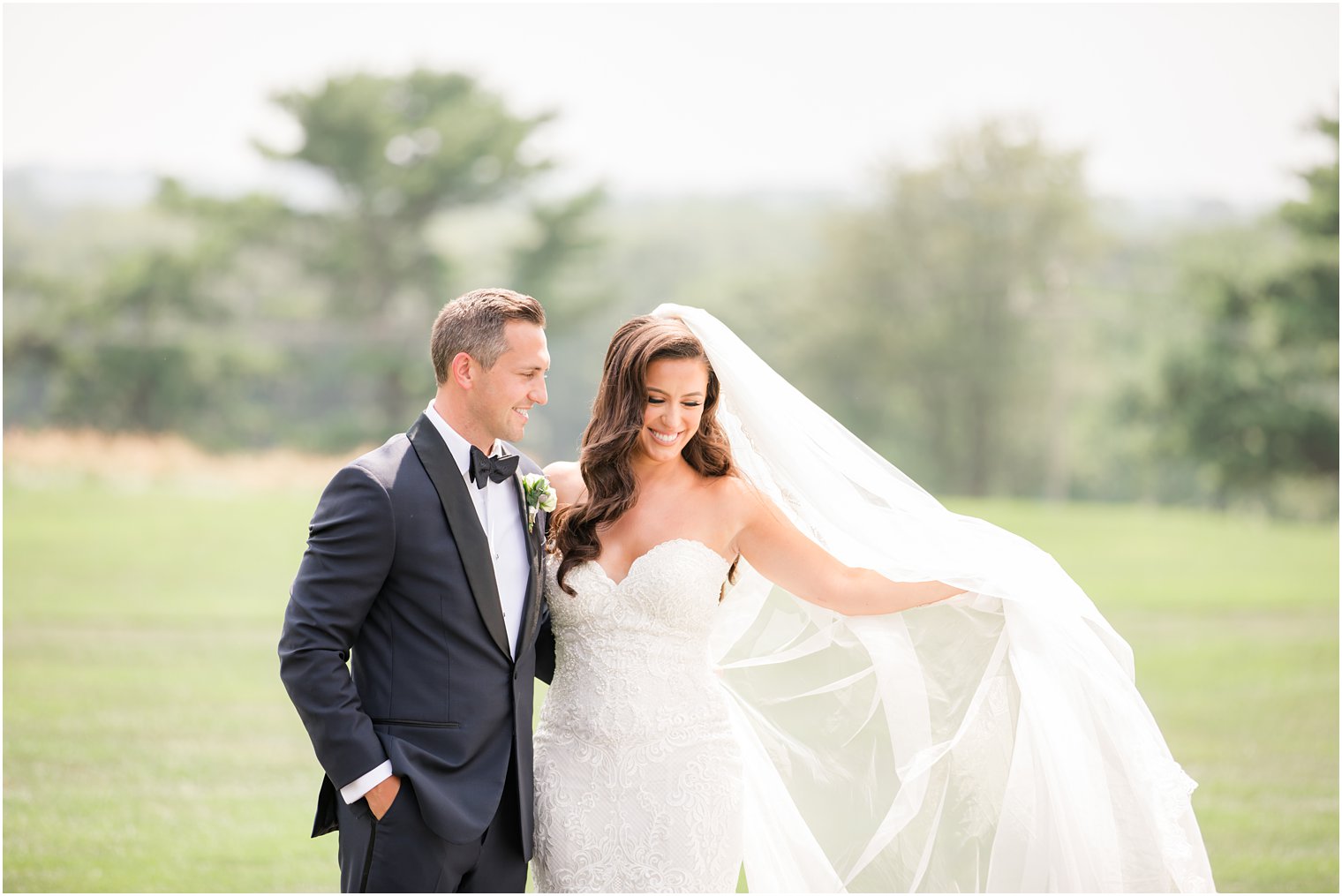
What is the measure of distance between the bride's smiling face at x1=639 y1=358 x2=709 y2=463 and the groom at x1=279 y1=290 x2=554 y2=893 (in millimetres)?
468

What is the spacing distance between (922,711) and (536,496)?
1522 mm

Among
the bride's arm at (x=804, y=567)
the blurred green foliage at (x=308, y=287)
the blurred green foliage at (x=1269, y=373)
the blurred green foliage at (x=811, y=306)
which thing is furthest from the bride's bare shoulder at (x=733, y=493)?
the blurred green foliage at (x=308, y=287)

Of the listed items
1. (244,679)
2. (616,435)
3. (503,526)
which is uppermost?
(616,435)

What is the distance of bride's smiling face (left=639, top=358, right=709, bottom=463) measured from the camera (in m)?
Answer: 3.75

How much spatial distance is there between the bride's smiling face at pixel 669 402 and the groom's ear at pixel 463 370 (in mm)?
616

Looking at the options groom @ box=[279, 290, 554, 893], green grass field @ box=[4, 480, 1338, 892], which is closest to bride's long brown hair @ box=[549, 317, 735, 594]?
groom @ box=[279, 290, 554, 893]

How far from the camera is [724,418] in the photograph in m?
4.14

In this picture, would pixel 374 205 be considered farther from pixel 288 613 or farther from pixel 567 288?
pixel 288 613

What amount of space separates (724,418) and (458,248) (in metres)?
34.1

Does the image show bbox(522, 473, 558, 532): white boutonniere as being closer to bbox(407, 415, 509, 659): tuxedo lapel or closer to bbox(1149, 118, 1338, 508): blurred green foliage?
bbox(407, 415, 509, 659): tuxedo lapel

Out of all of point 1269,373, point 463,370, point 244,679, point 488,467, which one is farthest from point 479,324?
point 1269,373

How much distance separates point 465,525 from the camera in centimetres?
331

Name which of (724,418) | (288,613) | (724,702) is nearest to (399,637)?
(288,613)

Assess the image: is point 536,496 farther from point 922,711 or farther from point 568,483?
point 922,711
